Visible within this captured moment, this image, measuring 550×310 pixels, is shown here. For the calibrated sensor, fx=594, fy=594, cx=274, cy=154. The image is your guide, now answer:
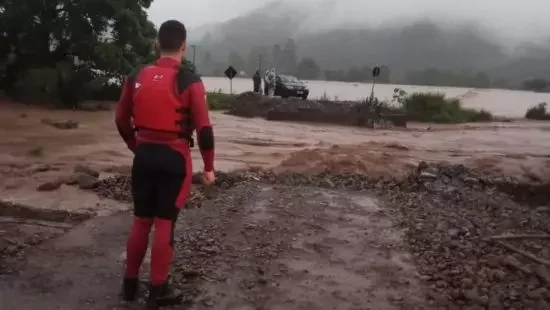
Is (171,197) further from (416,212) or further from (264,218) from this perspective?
(416,212)

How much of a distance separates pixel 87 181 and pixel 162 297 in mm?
4817

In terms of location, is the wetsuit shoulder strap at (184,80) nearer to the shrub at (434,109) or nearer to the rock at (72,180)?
the rock at (72,180)

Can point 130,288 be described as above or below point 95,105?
below

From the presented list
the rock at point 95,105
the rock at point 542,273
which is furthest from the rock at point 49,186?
the rock at point 95,105

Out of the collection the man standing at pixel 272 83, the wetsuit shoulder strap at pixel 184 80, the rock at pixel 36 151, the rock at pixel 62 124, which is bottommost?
the rock at pixel 36 151

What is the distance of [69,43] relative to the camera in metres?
23.5

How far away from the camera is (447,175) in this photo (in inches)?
373

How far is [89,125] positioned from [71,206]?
11.6 metres

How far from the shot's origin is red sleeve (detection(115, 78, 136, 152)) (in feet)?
12.7

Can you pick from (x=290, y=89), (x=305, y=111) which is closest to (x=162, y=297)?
(x=305, y=111)

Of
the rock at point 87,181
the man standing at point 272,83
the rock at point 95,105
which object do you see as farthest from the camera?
the man standing at point 272,83

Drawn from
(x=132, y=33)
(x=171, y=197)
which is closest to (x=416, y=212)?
(x=171, y=197)

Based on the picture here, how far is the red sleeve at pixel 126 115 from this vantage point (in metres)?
3.86

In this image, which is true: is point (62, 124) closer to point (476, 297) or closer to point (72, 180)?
point (72, 180)
